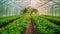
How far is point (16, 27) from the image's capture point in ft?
19.5

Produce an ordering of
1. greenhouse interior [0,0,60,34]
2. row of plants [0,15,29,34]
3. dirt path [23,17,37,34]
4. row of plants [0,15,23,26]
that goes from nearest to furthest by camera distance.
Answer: row of plants [0,15,29,34]
dirt path [23,17,37,34]
greenhouse interior [0,0,60,34]
row of plants [0,15,23,26]

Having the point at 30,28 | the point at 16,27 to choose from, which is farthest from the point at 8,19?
the point at 30,28

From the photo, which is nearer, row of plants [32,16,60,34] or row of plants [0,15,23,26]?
row of plants [32,16,60,34]

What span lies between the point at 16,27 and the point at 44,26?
0.77 metres

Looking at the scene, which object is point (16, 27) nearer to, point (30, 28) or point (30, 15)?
point (30, 28)

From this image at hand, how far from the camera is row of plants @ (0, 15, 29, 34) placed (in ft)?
18.5

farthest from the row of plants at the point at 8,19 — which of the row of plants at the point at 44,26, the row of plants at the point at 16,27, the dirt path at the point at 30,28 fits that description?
the row of plants at the point at 44,26

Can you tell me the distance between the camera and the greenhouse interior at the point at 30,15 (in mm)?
5984

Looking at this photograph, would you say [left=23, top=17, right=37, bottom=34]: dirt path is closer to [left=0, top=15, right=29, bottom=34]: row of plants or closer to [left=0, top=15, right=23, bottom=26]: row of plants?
[left=0, top=15, right=29, bottom=34]: row of plants

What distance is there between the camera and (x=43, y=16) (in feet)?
20.8

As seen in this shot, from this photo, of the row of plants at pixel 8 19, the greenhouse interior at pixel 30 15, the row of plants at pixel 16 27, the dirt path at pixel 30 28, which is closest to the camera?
the row of plants at pixel 16 27

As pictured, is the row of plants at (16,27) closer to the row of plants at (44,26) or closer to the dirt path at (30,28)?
the dirt path at (30,28)

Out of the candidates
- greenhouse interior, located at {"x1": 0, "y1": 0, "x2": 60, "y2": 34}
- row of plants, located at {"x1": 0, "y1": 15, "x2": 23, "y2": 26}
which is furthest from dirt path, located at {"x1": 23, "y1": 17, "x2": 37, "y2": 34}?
row of plants, located at {"x1": 0, "y1": 15, "x2": 23, "y2": 26}

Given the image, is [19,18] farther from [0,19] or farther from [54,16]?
[54,16]
